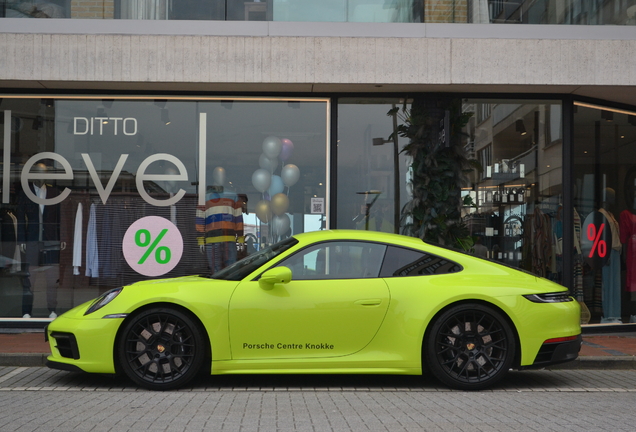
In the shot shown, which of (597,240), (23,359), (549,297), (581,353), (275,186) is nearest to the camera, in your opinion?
(549,297)

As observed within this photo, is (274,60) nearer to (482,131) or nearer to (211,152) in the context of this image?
(211,152)

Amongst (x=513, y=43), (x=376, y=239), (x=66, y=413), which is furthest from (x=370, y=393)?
(x=513, y=43)

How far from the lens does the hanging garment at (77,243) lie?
9797mm

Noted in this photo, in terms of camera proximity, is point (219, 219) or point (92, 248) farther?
point (219, 219)

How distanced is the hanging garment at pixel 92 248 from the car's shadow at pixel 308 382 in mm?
3245

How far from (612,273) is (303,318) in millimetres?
6544

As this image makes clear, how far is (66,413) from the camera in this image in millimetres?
4887

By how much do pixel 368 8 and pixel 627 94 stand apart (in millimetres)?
4004

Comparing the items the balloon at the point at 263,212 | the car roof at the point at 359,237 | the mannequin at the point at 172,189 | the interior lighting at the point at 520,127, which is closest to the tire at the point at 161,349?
the car roof at the point at 359,237

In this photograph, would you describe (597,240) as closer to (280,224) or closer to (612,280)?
(612,280)

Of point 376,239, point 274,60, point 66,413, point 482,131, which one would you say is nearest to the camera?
point 66,413

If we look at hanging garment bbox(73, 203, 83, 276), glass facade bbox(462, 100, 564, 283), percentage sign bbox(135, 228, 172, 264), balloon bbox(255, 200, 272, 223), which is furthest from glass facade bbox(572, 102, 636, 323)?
hanging garment bbox(73, 203, 83, 276)

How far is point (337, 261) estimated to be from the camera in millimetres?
6086

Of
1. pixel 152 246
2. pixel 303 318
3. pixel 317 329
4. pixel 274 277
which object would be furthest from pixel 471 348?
pixel 152 246
